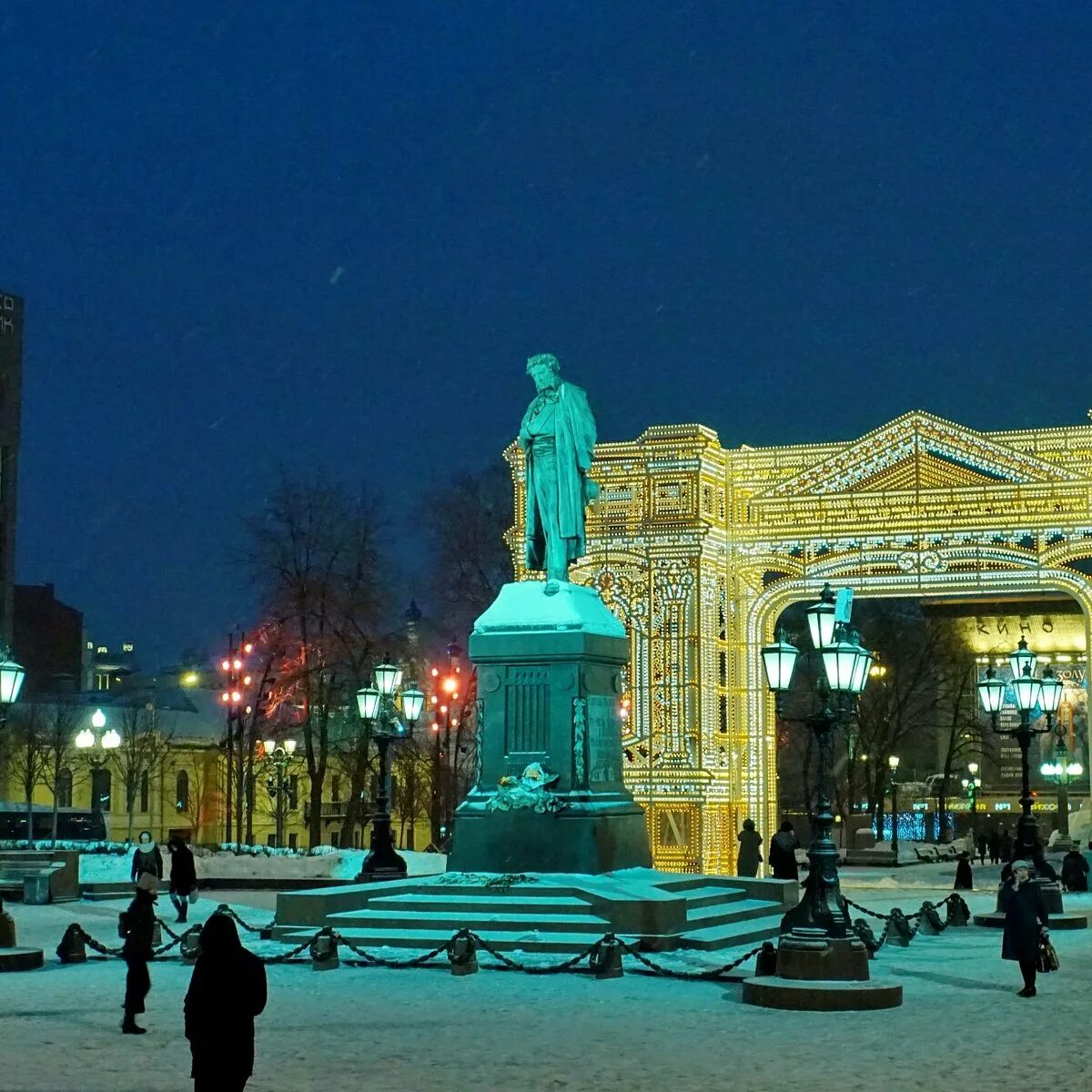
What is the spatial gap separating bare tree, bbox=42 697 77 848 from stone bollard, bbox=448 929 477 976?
4721 cm

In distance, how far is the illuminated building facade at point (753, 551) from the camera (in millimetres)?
33562

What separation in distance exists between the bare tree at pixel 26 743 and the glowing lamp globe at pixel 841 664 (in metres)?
48.9

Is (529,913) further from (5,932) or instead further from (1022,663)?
(1022,663)

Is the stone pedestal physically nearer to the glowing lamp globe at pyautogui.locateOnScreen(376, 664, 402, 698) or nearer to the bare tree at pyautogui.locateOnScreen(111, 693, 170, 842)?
the glowing lamp globe at pyautogui.locateOnScreen(376, 664, 402, 698)

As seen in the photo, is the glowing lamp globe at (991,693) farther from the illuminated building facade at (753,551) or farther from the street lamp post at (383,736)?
the street lamp post at (383,736)

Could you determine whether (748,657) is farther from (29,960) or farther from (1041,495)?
(29,960)

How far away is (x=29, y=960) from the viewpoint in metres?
19.6

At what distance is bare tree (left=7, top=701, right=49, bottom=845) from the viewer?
6398 cm

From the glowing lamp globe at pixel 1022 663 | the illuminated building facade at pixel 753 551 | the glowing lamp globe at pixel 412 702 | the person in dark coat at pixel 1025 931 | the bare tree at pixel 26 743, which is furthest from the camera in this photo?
the bare tree at pixel 26 743

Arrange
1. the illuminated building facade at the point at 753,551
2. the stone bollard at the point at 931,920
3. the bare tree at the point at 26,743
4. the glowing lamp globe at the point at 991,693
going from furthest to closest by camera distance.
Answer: the bare tree at the point at 26,743
the illuminated building facade at the point at 753,551
the glowing lamp globe at the point at 991,693
the stone bollard at the point at 931,920

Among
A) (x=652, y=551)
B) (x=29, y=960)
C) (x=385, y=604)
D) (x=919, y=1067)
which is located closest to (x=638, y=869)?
(x=29, y=960)

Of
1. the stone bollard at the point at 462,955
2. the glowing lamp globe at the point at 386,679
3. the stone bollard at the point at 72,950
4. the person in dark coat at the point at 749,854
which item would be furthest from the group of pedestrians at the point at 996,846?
the stone bollard at the point at 72,950

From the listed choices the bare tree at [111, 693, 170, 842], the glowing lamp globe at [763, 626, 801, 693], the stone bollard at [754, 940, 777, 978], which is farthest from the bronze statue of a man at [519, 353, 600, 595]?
the bare tree at [111, 693, 170, 842]

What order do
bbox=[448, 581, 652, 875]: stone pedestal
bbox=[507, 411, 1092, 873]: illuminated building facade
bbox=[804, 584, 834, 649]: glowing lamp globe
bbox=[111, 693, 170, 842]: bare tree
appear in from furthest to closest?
bbox=[111, 693, 170, 842]: bare tree
bbox=[507, 411, 1092, 873]: illuminated building facade
bbox=[448, 581, 652, 875]: stone pedestal
bbox=[804, 584, 834, 649]: glowing lamp globe
